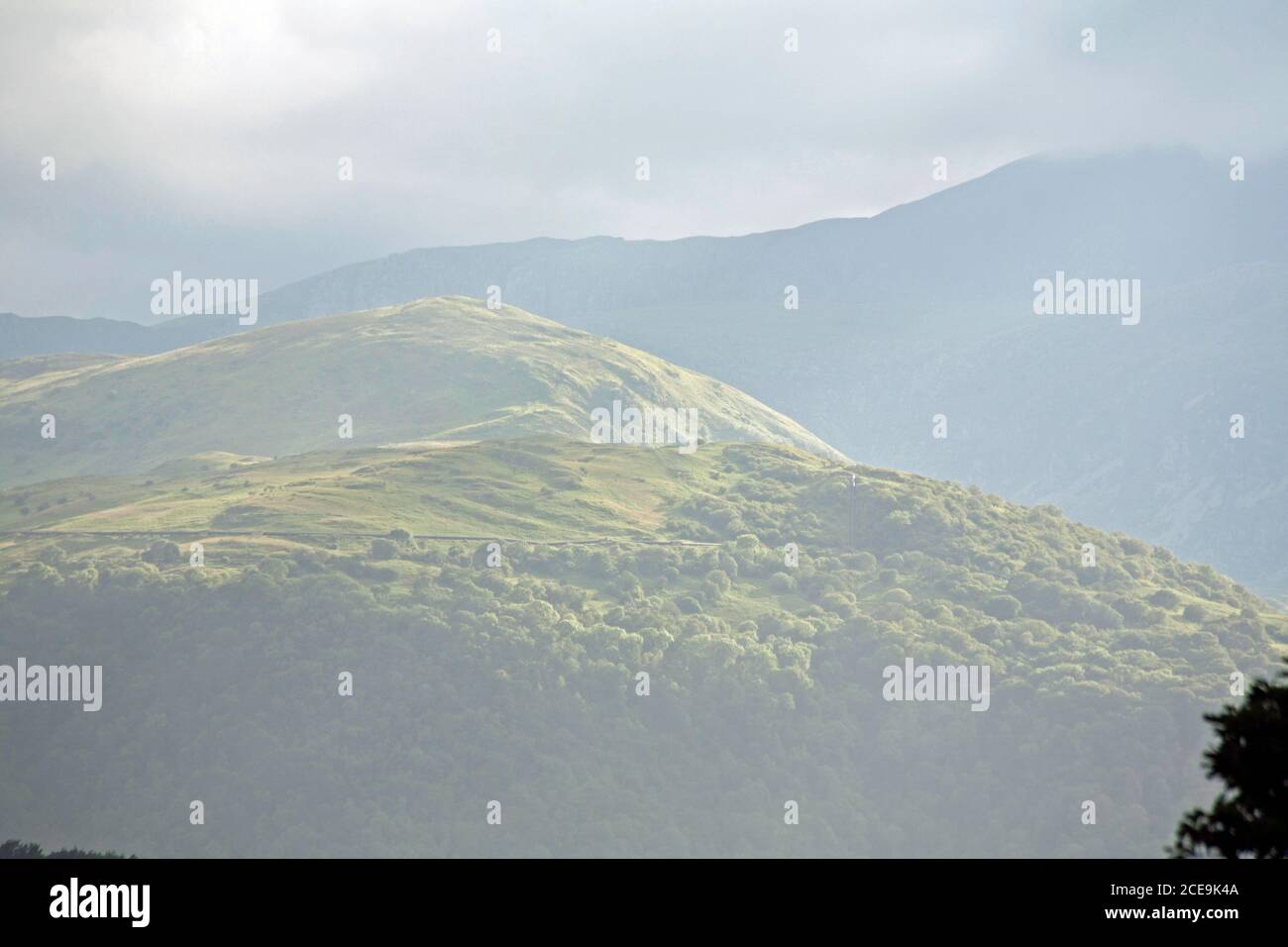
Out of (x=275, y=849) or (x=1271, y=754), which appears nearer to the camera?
(x=1271, y=754)
